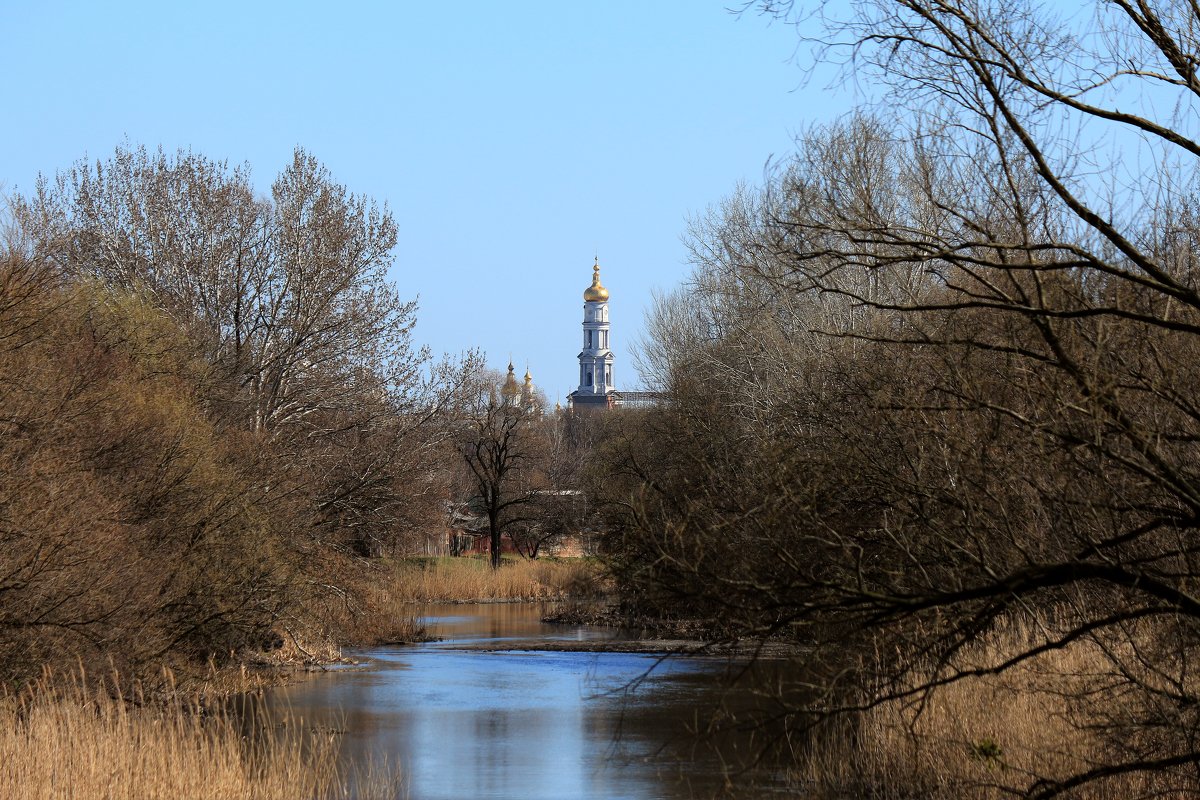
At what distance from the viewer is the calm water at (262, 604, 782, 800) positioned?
52.3 feet

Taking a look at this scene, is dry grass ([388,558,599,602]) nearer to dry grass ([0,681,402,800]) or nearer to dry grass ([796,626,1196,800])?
dry grass ([796,626,1196,800])

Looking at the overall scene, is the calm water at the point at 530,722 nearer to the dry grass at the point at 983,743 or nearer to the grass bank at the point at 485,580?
the dry grass at the point at 983,743

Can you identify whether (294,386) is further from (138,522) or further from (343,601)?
(138,522)

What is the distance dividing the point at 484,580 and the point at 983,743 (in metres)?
34.7

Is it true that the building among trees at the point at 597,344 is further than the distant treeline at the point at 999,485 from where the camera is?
Yes

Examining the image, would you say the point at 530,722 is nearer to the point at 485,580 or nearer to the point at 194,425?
the point at 194,425

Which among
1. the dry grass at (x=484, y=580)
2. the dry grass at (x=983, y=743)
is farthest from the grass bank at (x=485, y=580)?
the dry grass at (x=983, y=743)

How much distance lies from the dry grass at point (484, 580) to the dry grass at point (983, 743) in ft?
89.4

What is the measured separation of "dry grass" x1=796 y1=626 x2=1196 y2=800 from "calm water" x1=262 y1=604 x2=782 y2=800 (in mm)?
1185

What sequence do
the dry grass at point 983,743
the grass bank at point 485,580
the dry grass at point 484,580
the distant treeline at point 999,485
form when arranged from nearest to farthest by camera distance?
the distant treeline at point 999,485 → the dry grass at point 983,743 → the grass bank at point 485,580 → the dry grass at point 484,580

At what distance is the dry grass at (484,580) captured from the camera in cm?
4314

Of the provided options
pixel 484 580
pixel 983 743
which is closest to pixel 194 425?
pixel 983 743

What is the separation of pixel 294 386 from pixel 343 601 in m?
6.04

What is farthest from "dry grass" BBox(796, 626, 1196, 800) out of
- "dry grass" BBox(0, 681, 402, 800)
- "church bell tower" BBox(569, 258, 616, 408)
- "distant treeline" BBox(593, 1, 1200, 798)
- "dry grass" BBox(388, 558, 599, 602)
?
"church bell tower" BBox(569, 258, 616, 408)
